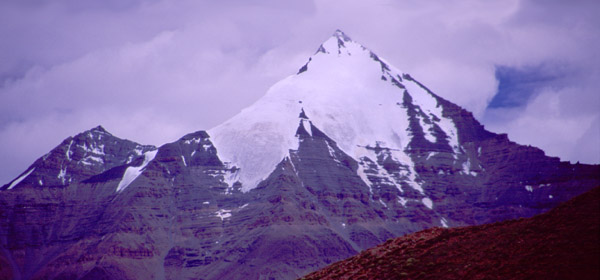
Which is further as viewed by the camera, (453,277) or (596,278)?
(453,277)

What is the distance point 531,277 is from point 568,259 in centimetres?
274

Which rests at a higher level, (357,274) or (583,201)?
(583,201)

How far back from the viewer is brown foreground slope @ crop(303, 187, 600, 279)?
50.6 metres

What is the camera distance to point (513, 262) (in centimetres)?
5344

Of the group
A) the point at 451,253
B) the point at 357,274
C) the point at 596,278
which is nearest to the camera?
the point at 596,278

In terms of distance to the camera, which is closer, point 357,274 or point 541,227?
point 541,227

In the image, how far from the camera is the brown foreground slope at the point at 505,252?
50.6 meters

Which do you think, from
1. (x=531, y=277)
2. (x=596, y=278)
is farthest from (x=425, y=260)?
(x=596, y=278)

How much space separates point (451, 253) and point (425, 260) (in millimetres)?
2166

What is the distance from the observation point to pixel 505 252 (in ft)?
182

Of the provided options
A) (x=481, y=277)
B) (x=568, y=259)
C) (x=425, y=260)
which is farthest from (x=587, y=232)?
(x=425, y=260)

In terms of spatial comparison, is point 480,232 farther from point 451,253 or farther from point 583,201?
point 583,201

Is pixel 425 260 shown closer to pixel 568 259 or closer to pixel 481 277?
pixel 481 277

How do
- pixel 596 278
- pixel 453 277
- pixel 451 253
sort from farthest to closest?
pixel 451 253 → pixel 453 277 → pixel 596 278
